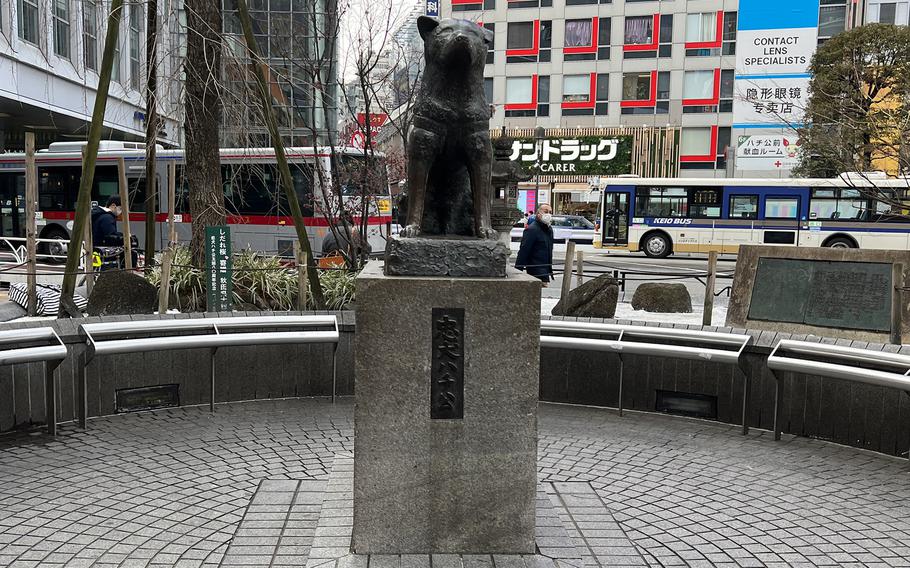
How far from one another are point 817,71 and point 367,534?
30.4 m

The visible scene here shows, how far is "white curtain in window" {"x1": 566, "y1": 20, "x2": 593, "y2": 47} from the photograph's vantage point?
143 feet

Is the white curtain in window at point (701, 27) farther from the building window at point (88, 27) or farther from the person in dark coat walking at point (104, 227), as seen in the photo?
the building window at point (88, 27)

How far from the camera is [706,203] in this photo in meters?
26.9

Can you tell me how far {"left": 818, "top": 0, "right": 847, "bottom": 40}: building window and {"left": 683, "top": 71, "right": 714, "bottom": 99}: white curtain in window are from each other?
6041mm

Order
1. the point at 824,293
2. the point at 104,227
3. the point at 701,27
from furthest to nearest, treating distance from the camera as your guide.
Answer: the point at 701,27 < the point at 104,227 < the point at 824,293

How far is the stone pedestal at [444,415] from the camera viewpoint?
365 cm

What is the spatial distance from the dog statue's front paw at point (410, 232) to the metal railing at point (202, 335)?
109 inches

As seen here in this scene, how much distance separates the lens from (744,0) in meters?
29.4

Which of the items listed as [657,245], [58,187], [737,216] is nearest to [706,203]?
[737,216]

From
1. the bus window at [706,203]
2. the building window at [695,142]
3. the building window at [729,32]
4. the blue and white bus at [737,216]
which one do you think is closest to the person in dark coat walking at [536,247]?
the blue and white bus at [737,216]

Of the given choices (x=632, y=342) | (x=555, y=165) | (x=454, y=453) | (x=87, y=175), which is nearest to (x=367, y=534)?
(x=454, y=453)

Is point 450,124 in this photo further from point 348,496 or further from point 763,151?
point 763,151

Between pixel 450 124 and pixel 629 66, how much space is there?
1640 inches

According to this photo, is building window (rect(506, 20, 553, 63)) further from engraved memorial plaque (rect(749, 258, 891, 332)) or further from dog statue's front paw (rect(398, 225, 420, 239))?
dog statue's front paw (rect(398, 225, 420, 239))
